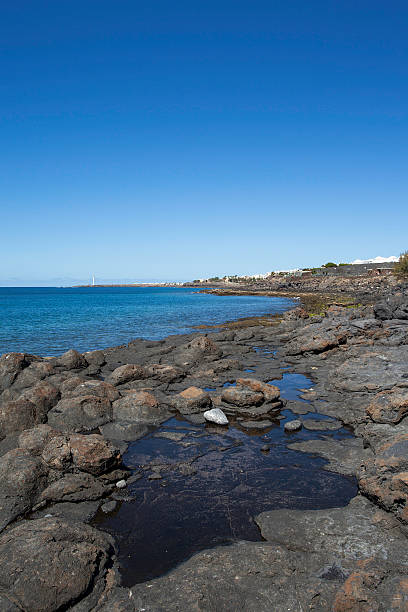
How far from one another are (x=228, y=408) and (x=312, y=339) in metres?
11.1

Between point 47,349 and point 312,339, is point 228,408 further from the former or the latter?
point 47,349

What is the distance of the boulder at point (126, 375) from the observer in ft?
56.6

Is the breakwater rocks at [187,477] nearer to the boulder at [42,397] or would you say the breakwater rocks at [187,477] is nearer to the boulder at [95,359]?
the boulder at [42,397]

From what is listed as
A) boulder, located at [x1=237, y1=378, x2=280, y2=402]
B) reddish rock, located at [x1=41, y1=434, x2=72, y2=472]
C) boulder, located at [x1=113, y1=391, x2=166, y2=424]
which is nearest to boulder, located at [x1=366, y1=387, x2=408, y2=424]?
boulder, located at [x1=237, y1=378, x2=280, y2=402]

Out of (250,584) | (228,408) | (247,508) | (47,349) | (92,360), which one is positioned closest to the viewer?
(250,584)

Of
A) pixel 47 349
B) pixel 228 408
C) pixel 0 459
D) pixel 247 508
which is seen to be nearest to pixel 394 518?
pixel 247 508

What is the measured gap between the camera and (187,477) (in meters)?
9.40

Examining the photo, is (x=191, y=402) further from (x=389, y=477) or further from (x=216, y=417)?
(x=389, y=477)

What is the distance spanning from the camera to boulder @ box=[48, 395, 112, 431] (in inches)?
493

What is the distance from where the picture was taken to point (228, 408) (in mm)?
14023

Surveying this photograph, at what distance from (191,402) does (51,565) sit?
330 inches

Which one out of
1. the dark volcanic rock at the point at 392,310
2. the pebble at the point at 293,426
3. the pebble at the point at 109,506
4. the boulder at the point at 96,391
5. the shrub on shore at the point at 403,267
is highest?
the shrub on shore at the point at 403,267

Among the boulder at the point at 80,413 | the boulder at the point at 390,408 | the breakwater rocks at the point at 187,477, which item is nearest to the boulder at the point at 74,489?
the breakwater rocks at the point at 187,477

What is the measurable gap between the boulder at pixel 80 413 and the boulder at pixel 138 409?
1.22 feet
